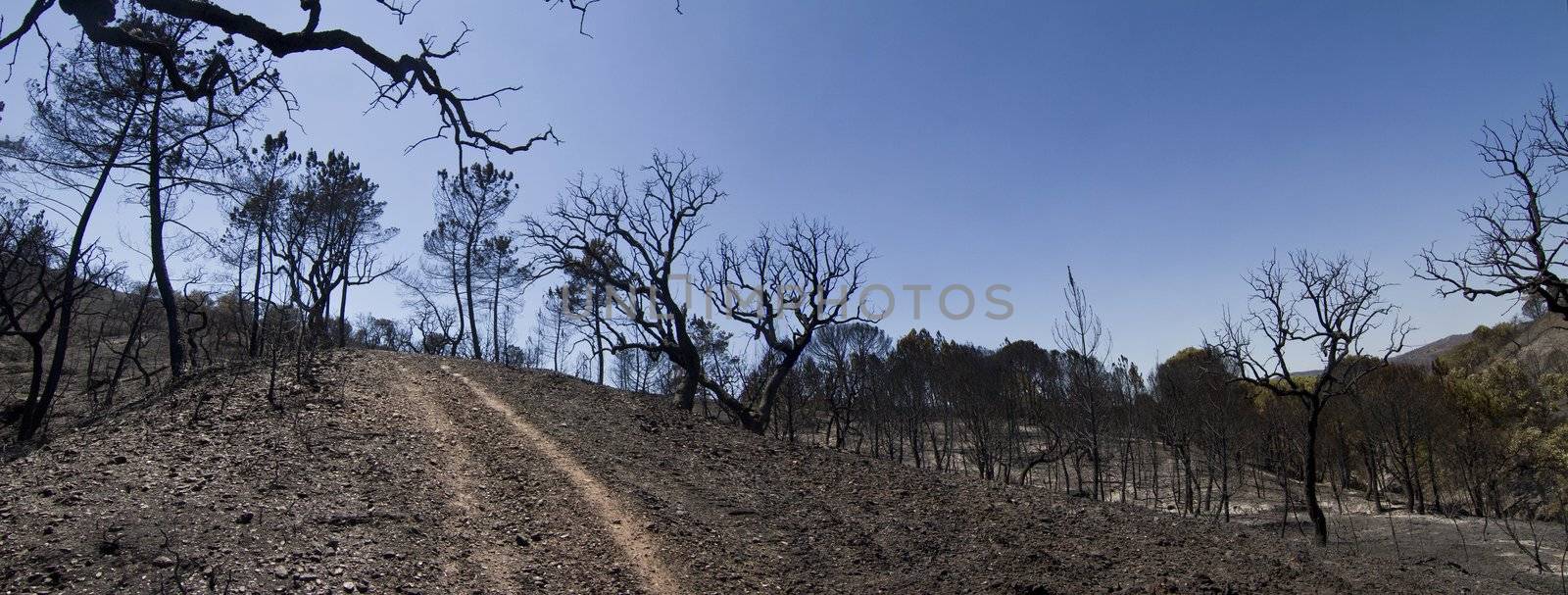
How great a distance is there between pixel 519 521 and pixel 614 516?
0.98 m

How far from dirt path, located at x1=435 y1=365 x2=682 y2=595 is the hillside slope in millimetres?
28

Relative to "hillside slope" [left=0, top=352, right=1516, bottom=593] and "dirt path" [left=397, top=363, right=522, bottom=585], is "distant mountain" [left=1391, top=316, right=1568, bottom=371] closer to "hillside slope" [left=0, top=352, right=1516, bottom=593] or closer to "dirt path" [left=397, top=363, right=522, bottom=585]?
"hillside slope" [left=0, top=352, right=1516, bottom=593]

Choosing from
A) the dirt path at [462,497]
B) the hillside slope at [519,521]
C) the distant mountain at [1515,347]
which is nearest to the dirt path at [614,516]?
the hillside slope at [519,521]

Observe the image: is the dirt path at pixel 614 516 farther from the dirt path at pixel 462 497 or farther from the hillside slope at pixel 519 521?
the dirt path at pixel 462 497

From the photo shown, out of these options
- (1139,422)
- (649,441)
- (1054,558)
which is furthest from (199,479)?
(1139,422)

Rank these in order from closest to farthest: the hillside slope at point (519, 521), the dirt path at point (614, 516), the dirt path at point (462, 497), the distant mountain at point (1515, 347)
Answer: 1. the hillside slope at point (519, 521)
2. the dirt path at point (462, 497)
3. the dirt path at point (614, 516)
4. the distant mountain at point (1515, 347)

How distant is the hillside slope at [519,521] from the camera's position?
5719mm

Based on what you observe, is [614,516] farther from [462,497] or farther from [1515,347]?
[1515,347]

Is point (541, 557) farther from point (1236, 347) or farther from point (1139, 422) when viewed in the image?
point (1139, 422)

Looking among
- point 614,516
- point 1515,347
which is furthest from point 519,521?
point 1515,347

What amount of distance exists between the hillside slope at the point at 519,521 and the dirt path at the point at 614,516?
28 millimetres

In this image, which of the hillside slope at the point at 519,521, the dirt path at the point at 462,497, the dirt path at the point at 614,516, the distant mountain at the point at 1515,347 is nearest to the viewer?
the hillside slope at the point at 519,521

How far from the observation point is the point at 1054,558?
7211mm

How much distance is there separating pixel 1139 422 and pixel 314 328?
34.5 metres
